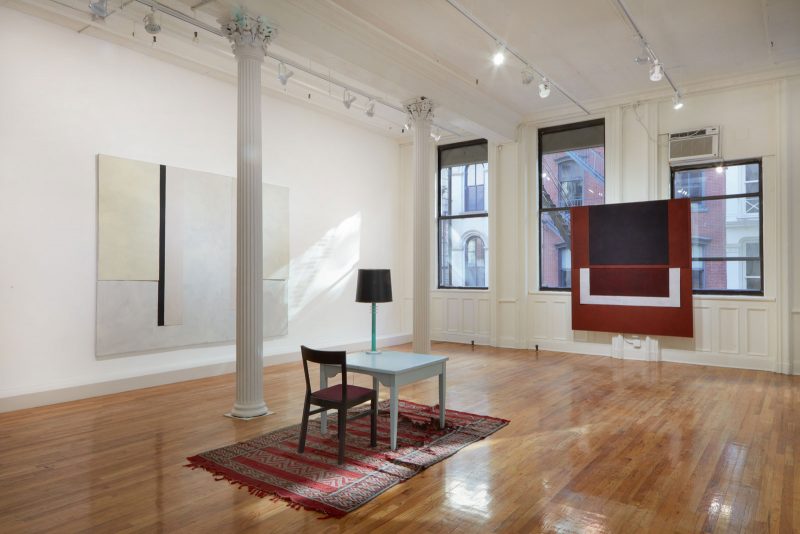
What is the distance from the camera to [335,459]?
151 inches

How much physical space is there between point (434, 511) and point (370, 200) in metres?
7.78

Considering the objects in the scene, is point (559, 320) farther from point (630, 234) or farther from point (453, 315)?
point (453, 315)

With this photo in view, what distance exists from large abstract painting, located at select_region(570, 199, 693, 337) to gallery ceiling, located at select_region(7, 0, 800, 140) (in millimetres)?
1907

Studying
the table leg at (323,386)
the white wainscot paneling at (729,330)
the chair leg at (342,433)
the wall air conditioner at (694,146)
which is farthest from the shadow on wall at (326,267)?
the white wainscot paneling at (729,330)

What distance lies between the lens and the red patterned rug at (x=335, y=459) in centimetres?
328

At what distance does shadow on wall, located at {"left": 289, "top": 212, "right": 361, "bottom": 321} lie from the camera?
8641 millimetres

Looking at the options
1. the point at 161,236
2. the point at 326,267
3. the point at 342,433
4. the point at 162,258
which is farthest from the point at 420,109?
the point at 342,433

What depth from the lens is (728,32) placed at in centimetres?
636

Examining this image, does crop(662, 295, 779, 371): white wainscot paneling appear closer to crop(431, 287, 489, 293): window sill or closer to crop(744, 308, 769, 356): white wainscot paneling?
crop(744, 308, 769, 356): white wainscot paneling

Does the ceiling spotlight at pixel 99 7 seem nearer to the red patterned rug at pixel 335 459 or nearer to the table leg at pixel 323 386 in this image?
the table leg at pixel 323 386

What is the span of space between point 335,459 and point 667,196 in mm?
6788

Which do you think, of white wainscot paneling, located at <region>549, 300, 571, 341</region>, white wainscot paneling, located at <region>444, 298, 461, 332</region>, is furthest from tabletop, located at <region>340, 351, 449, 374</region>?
white wainscot paneling, located at <region>444, 298, 461, 332</region>

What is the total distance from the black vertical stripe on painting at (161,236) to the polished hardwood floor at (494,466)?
41.0 inches

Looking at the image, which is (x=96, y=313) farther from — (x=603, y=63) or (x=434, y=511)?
(x=603, y=63)
